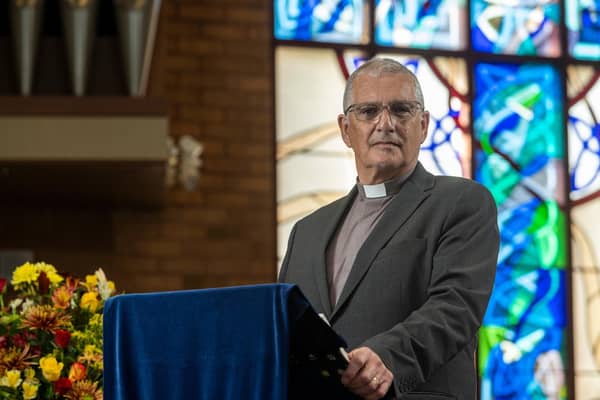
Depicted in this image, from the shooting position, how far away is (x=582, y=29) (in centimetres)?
828

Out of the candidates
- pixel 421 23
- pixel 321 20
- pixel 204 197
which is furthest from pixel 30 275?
pixel 421 23

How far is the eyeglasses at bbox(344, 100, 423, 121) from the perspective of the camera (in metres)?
2.75

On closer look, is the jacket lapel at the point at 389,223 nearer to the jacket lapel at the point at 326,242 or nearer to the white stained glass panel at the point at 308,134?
the jacket lapel at the point at 326,242

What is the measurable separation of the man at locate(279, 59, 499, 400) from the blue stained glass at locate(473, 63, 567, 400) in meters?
4.99

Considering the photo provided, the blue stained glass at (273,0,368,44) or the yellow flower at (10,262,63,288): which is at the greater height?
the blue stained glass at (273,0,368,44)

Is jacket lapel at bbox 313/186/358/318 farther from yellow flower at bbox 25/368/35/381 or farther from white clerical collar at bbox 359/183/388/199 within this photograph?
yellow flower at bbox 25/368/35/381

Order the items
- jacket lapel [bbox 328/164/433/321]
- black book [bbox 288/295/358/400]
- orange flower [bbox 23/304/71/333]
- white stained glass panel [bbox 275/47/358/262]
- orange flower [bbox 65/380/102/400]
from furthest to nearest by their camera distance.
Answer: white stained glass panel [bbox 275/47/358/262] → orange flower [bbox 23/304/71/333] → orange flower [bbox 65/380/102/400] → jacket lapel [bbox 328/164/433/321] → black book [bbox 288/295/358/400]

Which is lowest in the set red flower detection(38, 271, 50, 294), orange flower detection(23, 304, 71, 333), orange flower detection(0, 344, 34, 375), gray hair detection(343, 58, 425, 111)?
orange flower detection(0, 344, 34, 375)

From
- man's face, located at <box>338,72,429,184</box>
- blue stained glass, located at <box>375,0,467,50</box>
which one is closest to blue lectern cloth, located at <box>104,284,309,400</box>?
man's face, located at <box>338,72,429,184</box>

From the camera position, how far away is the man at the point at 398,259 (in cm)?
249

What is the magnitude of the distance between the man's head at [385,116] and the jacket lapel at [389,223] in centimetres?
4

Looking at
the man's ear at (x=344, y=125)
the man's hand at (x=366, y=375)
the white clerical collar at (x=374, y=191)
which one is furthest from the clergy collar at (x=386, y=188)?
the man's hand at (x=366, y=375)

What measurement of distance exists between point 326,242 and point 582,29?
5.78 metres

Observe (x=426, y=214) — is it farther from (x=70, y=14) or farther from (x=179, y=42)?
(x=179, y=42)
